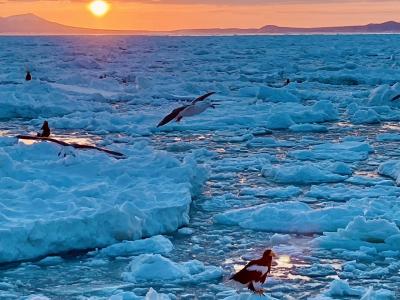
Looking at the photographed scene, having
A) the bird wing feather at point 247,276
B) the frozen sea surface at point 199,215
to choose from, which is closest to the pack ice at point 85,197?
the frozen sea surface at point 199,215

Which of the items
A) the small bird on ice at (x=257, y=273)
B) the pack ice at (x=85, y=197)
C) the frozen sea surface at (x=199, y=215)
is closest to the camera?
the small bird on ice at (x=257, y=273)

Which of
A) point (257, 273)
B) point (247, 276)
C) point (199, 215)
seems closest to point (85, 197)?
point (199, 215)

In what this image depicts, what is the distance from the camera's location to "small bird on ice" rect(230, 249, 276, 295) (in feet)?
15.3

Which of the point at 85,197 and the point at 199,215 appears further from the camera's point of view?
the point at 199,215

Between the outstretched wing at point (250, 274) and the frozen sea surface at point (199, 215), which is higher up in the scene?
the outstretched wing at point (250, 274)

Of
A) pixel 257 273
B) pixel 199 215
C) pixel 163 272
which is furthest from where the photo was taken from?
pixel 199 215

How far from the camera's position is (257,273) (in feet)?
15.4

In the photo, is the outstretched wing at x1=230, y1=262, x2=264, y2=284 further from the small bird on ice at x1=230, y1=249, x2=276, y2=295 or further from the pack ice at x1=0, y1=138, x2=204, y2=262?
the pack ice at x1=0, y1=138, x2=204, y2=262

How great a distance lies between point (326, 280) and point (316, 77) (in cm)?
2651

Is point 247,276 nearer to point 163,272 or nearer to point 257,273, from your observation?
point 257,273

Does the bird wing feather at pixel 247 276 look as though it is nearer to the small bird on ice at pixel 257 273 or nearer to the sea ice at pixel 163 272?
the small bird on ice at pixel 257 273

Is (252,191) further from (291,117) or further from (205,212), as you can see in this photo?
(291,117)

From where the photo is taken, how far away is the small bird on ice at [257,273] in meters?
4.66

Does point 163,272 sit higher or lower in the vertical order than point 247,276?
lower
